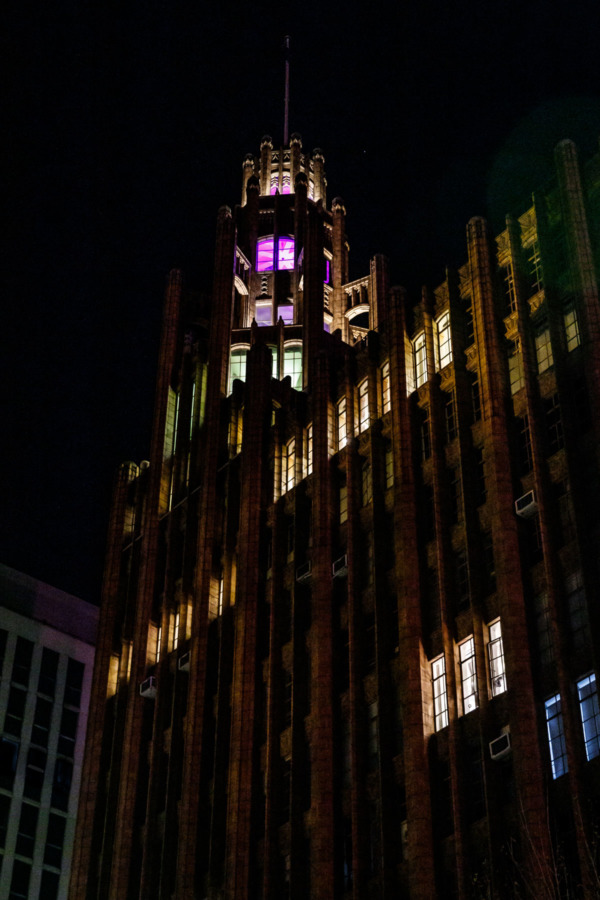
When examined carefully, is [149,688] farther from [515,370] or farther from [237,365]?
[515,370]

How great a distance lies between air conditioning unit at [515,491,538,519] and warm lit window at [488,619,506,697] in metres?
4.31

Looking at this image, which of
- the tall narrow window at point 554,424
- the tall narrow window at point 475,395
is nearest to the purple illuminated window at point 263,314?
the tall narrow window at point 475,395

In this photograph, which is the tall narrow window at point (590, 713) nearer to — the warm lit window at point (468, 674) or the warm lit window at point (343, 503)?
the warm lit window at point (468, 674)

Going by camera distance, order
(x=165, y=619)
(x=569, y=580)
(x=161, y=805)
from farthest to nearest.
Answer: (x=165, y=619) → (x=161, y=805) → (x=569, y=580)

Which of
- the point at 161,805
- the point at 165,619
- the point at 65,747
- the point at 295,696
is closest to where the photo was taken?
the point at 295,696

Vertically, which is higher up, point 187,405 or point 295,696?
point 187,405

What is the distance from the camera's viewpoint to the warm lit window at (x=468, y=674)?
51.4m

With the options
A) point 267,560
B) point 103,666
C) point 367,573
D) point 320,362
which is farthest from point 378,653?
point 103,666

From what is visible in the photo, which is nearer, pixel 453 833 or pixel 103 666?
pixel 453 833

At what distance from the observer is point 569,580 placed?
163 ft

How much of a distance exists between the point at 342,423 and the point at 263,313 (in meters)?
22.9

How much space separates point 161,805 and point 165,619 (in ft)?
34.7

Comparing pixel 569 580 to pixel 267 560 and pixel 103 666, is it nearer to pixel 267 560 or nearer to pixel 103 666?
pixel 267 560

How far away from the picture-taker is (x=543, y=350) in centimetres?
5612
